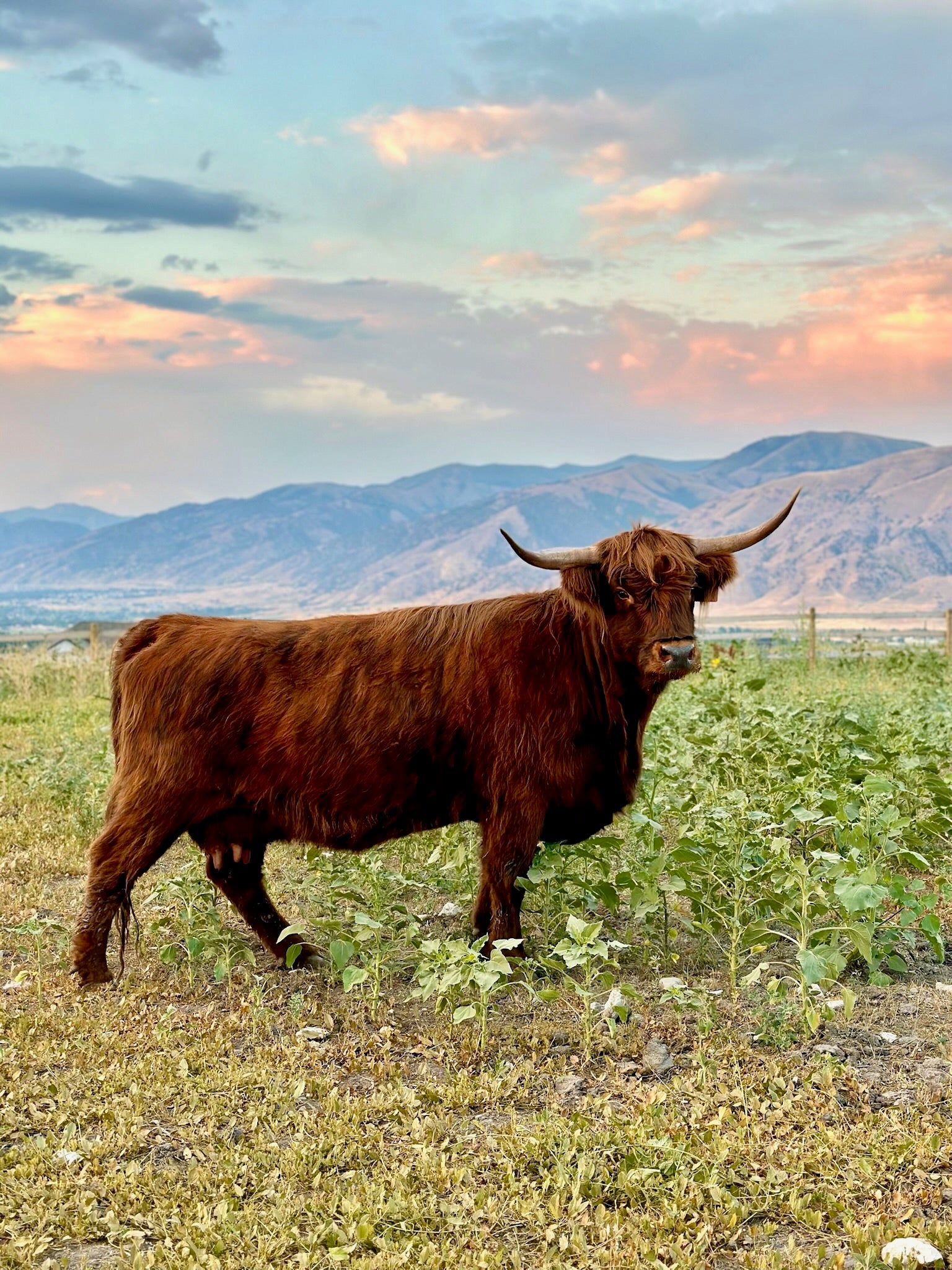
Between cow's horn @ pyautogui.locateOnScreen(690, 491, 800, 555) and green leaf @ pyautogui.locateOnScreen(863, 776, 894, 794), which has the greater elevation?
cow's horn @ pyautogui.locateOnScreen(690, 491, 800, 555)

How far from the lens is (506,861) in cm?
554

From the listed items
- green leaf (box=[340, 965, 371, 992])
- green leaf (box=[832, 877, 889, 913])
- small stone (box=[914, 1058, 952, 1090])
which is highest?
green leaf (box=[832, 877, 889, 913])

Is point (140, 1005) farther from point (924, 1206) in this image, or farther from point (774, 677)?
point (774, 677)

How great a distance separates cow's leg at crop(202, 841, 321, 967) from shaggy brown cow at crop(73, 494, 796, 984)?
0.23m

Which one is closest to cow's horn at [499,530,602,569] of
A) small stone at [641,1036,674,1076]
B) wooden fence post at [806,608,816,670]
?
small stone at [641,1036,674,1076]

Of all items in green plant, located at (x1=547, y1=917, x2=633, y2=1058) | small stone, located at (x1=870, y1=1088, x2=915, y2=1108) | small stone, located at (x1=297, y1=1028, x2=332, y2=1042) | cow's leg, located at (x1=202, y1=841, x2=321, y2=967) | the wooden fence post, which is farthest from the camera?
the wooden fence post

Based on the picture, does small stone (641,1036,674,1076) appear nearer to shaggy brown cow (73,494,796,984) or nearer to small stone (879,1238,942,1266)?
shaggy brown cow (73,494,796,984)

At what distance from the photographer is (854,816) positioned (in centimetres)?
607

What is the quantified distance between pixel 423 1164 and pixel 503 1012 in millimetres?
1475

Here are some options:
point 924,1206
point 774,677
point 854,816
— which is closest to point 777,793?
point 854,816

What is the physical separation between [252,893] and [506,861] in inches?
56.8

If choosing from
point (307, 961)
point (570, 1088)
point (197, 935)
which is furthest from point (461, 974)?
point (197, 935)

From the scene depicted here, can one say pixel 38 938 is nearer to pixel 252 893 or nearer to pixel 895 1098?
pixel 252 893

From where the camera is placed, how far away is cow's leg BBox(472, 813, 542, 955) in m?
5.55
